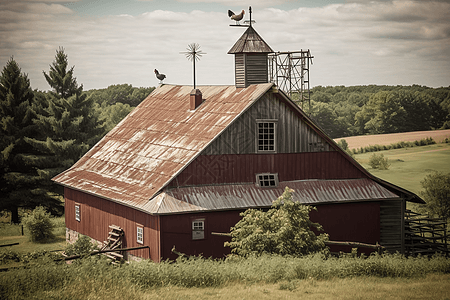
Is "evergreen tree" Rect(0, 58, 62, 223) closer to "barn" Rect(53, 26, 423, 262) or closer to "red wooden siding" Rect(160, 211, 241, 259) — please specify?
"barn" Rect(53, 26, 423, 262)

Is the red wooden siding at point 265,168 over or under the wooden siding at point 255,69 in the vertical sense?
under

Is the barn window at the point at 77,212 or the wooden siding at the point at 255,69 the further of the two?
the barn window at the point at 77,212

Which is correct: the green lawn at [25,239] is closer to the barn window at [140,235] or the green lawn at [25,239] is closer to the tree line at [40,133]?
the tree line at [40,133]

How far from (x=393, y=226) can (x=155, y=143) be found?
44.9 feet

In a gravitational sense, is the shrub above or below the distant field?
below

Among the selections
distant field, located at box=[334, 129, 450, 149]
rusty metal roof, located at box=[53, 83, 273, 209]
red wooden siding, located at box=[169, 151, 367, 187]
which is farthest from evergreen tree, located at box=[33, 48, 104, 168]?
distant field, located at box=[334, 129, 450, 149]

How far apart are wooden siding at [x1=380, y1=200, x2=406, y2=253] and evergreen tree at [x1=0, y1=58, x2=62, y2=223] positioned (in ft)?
97.1

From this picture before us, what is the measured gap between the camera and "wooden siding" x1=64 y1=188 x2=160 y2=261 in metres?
26.3

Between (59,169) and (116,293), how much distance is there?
33847 mm

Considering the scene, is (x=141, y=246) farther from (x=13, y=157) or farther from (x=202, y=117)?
(x=13, y=157)

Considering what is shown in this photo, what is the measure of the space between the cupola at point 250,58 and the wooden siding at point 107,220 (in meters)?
9.41

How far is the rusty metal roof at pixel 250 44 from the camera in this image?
31.2 m

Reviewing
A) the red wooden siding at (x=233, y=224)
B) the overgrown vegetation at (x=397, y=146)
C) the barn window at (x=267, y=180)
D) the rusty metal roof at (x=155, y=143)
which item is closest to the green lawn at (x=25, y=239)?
the rusty metal roof at (x=155, y=143)

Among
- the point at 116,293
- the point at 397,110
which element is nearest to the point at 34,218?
the point at 116,293
